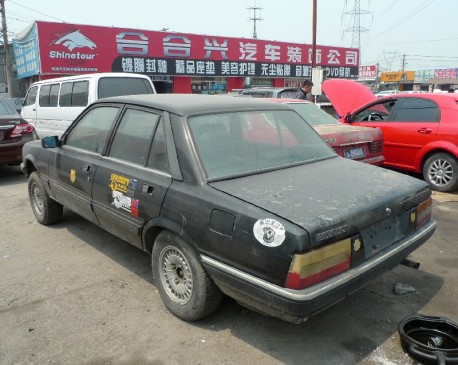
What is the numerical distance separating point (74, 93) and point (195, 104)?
5.77 meters

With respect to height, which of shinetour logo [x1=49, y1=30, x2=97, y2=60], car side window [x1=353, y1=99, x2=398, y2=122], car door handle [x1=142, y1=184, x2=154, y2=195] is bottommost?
car door handle [x1=142, y1=184, x2=154, y2=195]

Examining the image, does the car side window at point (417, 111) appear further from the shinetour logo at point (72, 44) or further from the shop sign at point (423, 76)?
the shop sign at point (423, 76)

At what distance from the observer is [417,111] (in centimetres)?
683

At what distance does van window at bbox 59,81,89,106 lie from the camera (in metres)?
7.89

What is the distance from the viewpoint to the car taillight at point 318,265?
2.22m

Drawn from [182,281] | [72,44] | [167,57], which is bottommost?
[182,281]

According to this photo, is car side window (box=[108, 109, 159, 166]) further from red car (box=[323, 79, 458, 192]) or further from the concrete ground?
red car (box=[323, 79, 458, 192])

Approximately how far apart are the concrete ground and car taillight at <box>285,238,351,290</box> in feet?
2.14

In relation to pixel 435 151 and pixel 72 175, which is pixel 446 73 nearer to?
pixel 435 151

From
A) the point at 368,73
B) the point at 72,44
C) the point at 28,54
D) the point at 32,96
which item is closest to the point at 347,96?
the point at 32,96

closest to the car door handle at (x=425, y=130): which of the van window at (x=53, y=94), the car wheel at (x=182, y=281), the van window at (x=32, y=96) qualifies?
the car wheel at (x=182, y=281)

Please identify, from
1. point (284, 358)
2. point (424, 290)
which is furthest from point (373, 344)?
point (424, 290)

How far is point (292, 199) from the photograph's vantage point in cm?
256

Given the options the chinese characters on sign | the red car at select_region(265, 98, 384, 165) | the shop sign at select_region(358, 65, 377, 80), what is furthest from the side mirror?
the shop sign at select_region(358, 65, 377, 80)
